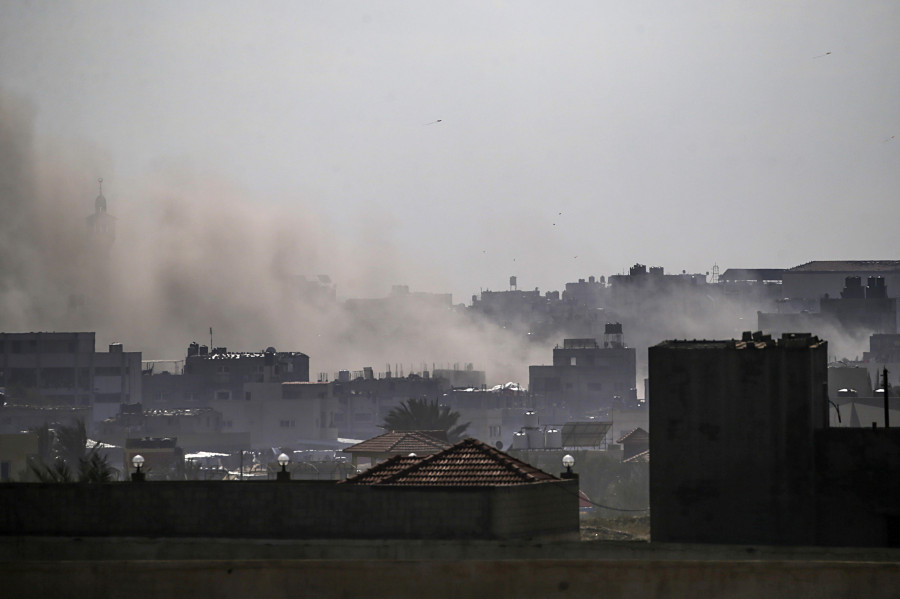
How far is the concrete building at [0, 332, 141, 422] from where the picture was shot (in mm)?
156625

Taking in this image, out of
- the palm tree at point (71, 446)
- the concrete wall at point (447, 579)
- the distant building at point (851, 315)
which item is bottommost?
the concrete wall at point (447, 579)

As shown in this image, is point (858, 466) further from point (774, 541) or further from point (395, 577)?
point (395, 577)

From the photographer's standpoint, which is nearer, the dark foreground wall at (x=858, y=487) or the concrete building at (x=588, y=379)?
the dark foreground wall at (x=858, y=487)

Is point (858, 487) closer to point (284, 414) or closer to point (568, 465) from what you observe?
point (568, 465)

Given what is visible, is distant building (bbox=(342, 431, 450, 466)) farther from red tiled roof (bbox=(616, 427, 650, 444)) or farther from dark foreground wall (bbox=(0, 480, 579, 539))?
red tiled roof (bbox=(616, 427, 650, 444))

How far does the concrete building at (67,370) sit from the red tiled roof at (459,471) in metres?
128

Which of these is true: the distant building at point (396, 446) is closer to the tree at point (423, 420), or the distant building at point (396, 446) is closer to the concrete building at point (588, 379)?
the tree at point (423, 420)

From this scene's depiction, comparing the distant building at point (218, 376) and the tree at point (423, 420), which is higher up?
the distant building at point (218, 376)

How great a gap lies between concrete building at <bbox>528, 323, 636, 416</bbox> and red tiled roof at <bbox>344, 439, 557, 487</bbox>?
142021 mm

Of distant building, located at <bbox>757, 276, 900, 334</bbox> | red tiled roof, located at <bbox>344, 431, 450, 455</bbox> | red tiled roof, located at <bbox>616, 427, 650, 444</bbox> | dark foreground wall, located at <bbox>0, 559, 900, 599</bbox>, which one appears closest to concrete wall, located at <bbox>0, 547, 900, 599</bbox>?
dark foreground wall, located at <bbox>0, 559, 900, 599</bbox>

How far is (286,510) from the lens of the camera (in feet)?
99.6

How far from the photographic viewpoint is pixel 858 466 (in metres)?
31.4

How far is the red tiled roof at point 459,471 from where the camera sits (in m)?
30.6

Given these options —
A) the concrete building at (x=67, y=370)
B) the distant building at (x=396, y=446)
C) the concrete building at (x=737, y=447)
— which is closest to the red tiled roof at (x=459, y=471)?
the concrete building at (x=737, y=447)
